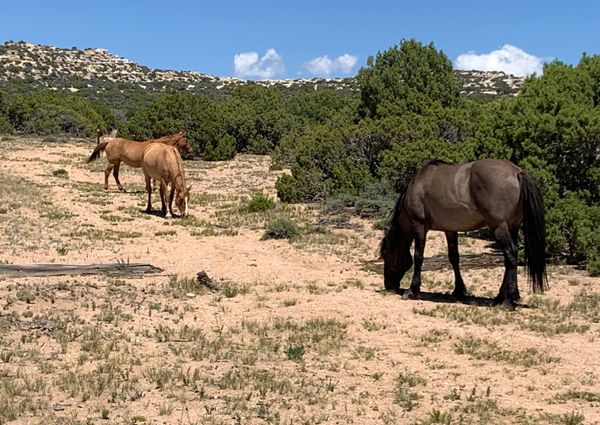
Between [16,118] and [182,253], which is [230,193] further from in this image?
[16,118]

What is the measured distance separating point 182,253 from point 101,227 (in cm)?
339

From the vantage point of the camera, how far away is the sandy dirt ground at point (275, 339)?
587 centimetres

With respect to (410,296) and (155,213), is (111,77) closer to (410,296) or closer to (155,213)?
(155,213)

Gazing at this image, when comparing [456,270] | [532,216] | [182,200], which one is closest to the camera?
[532,216]

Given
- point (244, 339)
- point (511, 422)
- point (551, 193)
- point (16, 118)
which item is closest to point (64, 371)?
point (244, 339)

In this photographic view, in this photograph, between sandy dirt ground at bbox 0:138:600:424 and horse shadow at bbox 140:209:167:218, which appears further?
horse shadow at bbox 140:209:167:218

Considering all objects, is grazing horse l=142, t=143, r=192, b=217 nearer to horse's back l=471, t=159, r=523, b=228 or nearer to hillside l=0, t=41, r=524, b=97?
horse's back l=471, t=159, r=523, b=228

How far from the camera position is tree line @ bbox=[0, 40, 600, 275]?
45.8ft

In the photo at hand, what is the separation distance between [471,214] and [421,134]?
11.0m

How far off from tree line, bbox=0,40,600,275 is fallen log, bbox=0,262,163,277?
760 cm

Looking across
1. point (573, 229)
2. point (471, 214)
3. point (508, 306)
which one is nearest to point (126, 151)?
point (573, 229)

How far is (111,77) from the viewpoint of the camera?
9675 cm

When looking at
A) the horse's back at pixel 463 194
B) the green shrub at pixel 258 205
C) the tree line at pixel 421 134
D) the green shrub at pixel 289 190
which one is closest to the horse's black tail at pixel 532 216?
the horse's back at pixel 463 194

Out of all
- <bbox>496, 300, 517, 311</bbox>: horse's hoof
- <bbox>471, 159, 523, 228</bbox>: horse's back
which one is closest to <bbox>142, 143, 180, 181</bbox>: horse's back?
<bbox>471, 159, 523, 228</bbox>: horse's back
